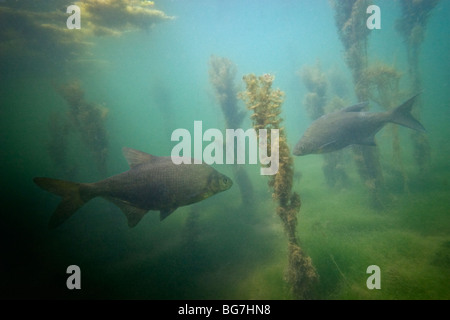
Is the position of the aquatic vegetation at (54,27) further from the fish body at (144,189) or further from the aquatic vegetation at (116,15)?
the fish body at (144,189)

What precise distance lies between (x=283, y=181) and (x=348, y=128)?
10.6ft

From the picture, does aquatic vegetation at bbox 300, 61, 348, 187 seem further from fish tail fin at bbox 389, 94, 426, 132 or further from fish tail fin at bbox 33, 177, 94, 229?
fish tail fin at bbox 33, 177, 94, 229

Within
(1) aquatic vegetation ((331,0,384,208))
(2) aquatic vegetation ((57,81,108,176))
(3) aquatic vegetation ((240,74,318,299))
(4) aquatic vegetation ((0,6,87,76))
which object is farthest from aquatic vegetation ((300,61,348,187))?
(4) aquatic vegetation ((0,6,87,76))

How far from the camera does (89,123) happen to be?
10945 mm

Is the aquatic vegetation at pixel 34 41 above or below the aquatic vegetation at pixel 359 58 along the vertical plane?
above

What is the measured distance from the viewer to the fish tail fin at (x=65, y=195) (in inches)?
145

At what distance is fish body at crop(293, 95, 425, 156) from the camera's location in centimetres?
561

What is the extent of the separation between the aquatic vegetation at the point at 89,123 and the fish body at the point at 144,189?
802 centimetres

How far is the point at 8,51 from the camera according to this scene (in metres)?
18.3

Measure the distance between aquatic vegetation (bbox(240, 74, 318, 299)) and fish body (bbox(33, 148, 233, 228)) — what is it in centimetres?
148

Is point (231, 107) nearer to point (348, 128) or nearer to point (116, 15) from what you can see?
point (348, 128)

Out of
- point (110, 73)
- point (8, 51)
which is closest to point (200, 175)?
point (8, 51)

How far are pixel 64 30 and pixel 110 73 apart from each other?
2243 centimetres

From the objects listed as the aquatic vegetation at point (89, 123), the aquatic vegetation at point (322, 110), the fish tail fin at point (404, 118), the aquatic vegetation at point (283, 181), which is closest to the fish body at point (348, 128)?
the fish tail fin at point (404, 118)
